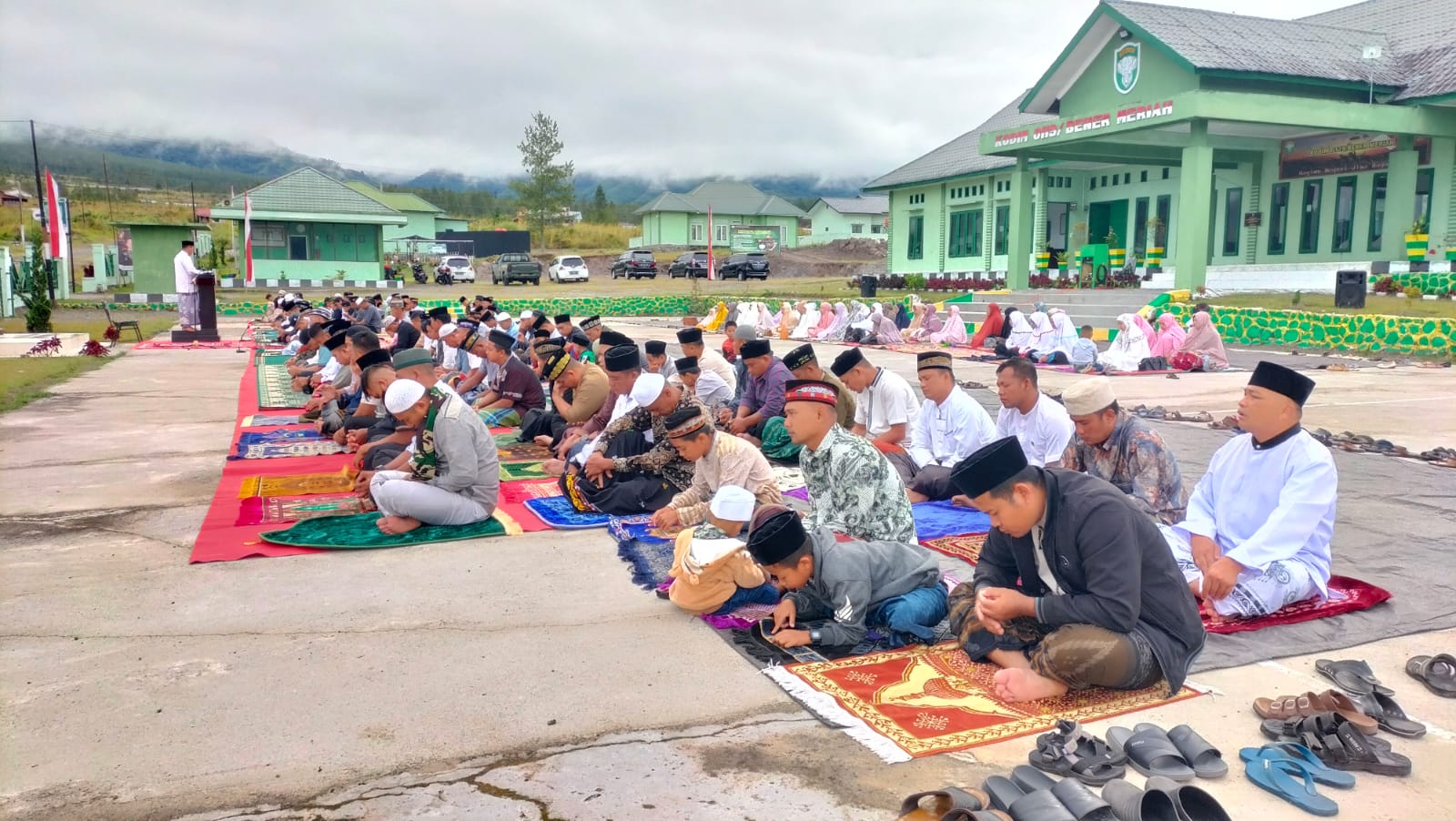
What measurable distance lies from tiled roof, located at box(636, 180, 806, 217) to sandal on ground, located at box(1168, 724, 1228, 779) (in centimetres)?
5683

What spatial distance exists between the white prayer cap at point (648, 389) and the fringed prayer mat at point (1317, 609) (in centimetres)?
293

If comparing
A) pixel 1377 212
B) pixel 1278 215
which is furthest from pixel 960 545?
pixel 1278 215

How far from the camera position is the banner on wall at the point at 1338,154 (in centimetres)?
1998

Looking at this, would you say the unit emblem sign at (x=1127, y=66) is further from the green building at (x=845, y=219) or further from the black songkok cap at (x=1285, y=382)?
the green building at (x=845, y=219)

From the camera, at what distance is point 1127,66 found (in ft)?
74.4

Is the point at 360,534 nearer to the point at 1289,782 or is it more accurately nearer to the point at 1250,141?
the point at 1289,782

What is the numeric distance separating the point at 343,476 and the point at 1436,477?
741 centimetres

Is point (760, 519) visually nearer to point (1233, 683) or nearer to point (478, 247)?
point (1233, 683)

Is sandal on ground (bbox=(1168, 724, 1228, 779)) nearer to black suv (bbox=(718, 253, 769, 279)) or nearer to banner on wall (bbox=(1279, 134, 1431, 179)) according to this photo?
banner on wall (bbox=(1279, 134, 1431, 179))

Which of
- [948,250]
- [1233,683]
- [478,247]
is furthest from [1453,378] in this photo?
[478,247]

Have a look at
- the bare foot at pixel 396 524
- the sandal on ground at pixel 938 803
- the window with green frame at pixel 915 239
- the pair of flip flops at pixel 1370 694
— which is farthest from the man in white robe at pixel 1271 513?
the window with green frame at pixel 915 239

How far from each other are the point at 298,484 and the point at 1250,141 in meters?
21.9

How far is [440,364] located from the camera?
1245 cm

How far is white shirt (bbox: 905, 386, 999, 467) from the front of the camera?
6.25 metres
